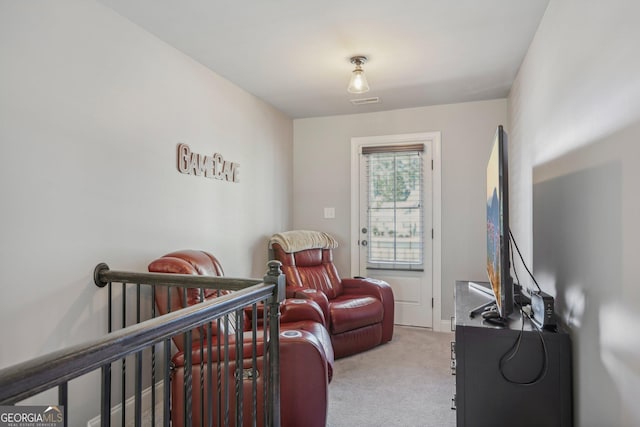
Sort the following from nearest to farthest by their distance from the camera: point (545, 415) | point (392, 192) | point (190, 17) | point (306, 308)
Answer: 1. point (545, 415)
2. point (190, 17)
3. point (306, 308)
4. point (392, 192)

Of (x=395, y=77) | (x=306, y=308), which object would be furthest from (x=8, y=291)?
(x=395, y=77)

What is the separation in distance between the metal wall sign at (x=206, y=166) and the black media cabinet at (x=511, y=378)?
2.14 meters

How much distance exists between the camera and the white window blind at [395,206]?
4.22 m

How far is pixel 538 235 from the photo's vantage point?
2.30 m

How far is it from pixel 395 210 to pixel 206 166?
2.20 metres

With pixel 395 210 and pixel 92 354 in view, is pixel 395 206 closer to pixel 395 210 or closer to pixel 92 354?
pixel 395 210

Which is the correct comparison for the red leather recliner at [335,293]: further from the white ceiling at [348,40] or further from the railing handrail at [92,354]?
the railing handrail at [92,354]

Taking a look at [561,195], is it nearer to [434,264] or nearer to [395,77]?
[395,77]

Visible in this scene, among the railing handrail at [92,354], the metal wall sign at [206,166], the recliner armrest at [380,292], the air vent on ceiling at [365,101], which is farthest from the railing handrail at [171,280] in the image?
the air vent on ceiling at [365,101]

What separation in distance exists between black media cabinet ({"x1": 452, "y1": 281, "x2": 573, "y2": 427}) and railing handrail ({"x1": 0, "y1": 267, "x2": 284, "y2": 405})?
3.67 feet

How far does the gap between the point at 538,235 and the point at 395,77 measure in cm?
178

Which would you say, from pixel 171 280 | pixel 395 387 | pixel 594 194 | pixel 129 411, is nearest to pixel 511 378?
pixel 594 194

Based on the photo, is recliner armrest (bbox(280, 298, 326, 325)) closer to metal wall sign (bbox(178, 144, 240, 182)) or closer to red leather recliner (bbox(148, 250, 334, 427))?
red leather recliner (bbox(148, 250, 334, 427))

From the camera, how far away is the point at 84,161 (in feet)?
6.59
